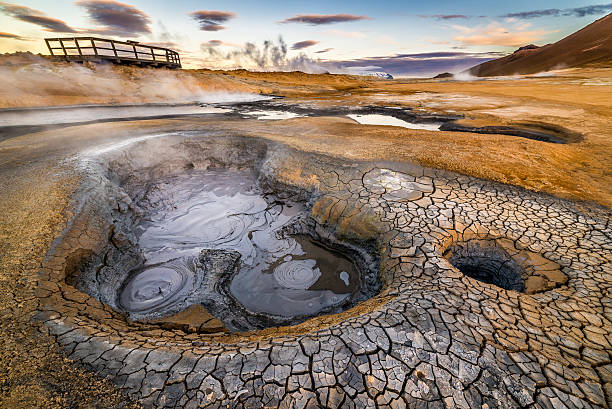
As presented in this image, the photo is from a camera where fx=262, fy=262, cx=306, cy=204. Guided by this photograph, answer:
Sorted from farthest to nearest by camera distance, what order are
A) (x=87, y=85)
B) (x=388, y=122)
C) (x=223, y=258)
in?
(x=87, y=85), (x=388, y=122), (x=223, y=258)

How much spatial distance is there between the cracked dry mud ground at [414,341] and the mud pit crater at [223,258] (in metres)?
0.59

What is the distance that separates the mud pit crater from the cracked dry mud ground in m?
0.59

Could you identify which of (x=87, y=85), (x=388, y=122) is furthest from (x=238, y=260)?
(x=87, y=85)

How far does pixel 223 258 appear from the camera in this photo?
12.9 feet

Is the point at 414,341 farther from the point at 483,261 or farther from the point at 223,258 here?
the point at 223,258

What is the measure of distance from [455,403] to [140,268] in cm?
398

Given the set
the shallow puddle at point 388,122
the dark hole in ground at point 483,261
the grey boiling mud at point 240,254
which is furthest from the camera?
the shallow puddle at point 388,122

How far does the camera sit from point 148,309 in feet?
10.2

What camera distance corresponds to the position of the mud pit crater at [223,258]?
312 centimetres

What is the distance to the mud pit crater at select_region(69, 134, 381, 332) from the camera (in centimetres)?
312

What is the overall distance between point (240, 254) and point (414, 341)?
9.49 ft

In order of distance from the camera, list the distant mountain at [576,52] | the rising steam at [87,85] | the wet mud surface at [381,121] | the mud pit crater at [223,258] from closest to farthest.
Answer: the mud pit crater at [223,258] < the wet mud surface at [381,121] < the rising steam at [87,85] < the distant mountain at [576,52]

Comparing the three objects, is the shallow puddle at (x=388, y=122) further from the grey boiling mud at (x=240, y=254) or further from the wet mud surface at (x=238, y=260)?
the wet mud surface at (x=238, y=260)

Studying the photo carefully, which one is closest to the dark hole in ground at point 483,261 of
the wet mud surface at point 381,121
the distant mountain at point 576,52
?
the wet mud surface at point 381,121
